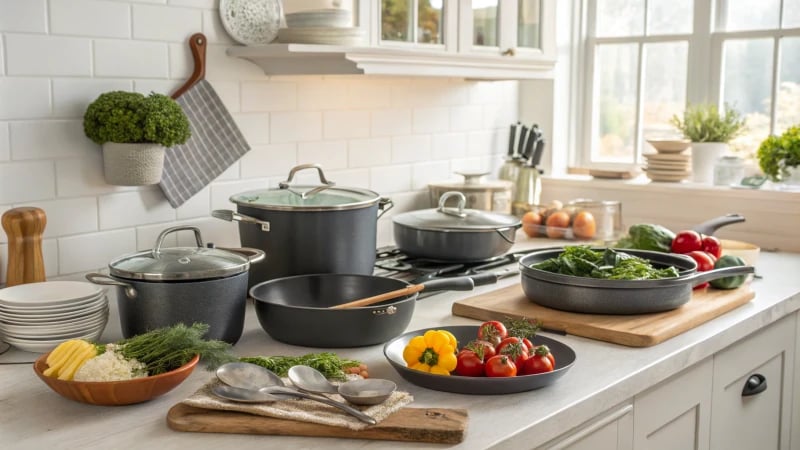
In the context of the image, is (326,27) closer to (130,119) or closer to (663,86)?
(130,119)

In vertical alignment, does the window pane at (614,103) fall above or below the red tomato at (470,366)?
above

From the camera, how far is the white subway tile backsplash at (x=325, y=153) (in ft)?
8.79

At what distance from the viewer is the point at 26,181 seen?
79.9 inches

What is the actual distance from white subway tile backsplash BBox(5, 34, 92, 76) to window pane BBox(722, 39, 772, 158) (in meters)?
2.17

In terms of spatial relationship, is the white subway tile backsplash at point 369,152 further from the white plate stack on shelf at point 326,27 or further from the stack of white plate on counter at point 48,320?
the stack of white plate on counter at point 48,320

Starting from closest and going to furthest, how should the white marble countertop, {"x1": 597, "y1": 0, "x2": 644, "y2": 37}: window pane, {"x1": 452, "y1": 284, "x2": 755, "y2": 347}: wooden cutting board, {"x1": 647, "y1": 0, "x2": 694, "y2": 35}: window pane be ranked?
the white marble countertop, {"x1": 452, "y1": 284, "x2": 755, "y2": 347}: wooden cutting board, {"x1": 647, "y1": 0, "x2": 694, "y2": 35}: window pane, {"x1": 597, "y1": 0, "x2": 644, "y2": 37}: window pane

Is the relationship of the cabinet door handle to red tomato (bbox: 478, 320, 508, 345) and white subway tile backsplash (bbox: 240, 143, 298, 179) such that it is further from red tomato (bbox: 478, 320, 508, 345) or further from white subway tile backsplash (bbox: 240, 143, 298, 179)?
white subway tile backsplash (bbox: 240, 143, 298, 179)

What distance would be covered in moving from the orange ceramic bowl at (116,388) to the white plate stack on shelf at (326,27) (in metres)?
1.07

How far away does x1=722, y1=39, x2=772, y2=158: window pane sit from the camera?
3.12m

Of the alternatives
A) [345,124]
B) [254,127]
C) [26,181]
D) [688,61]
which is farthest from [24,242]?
[688,61]

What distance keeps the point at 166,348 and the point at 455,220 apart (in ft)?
3.87

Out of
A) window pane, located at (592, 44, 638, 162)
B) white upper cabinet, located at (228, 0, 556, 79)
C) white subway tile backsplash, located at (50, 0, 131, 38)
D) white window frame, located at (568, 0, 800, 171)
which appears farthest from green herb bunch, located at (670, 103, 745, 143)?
white subway tile backsplash, located at (50, 0, 131, 38)

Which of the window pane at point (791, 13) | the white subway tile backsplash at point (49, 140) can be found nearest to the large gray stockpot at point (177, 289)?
the white subway tile backsplash at point (49, 140)

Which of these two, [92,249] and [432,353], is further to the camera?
[92,249]
